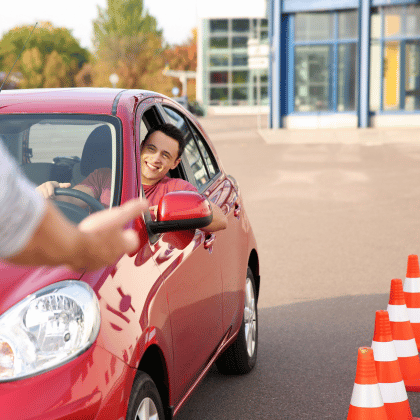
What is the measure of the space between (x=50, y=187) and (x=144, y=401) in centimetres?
106

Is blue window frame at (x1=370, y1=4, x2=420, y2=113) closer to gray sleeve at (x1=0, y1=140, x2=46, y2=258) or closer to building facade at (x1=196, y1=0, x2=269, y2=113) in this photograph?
gray sleeve at (x1=0, y1=140, x2=46, y2=258)

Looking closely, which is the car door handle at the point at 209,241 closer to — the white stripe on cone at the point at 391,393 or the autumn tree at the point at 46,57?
the white stripe on cone at the point at 391,393

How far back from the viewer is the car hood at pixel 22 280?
2.38 meters

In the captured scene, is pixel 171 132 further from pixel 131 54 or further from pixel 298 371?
pixel 131 54

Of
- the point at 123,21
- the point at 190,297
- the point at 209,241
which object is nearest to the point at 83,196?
the point at 190,297

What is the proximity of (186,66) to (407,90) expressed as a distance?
235ft

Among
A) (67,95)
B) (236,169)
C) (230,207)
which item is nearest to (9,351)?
(67,95)

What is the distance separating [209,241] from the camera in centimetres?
365

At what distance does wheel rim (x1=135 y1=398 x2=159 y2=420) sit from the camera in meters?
2.69

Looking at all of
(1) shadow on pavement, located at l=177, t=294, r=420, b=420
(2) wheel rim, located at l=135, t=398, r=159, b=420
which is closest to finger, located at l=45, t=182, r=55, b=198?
(2) wheel rim, located at l=135, t=398, r=159, b=420

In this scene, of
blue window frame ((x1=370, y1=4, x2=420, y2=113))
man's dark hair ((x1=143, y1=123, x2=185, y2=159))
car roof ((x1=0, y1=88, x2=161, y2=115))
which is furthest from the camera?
blue window frame ((x1=370, y1=4, x2=420, y2=113))

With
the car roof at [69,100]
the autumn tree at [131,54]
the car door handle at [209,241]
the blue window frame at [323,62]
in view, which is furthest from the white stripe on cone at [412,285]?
the autumn tree at [131,54]

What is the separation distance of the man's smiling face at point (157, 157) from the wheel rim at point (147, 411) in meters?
1.33

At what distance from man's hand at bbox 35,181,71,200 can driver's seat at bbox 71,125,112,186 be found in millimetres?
42
